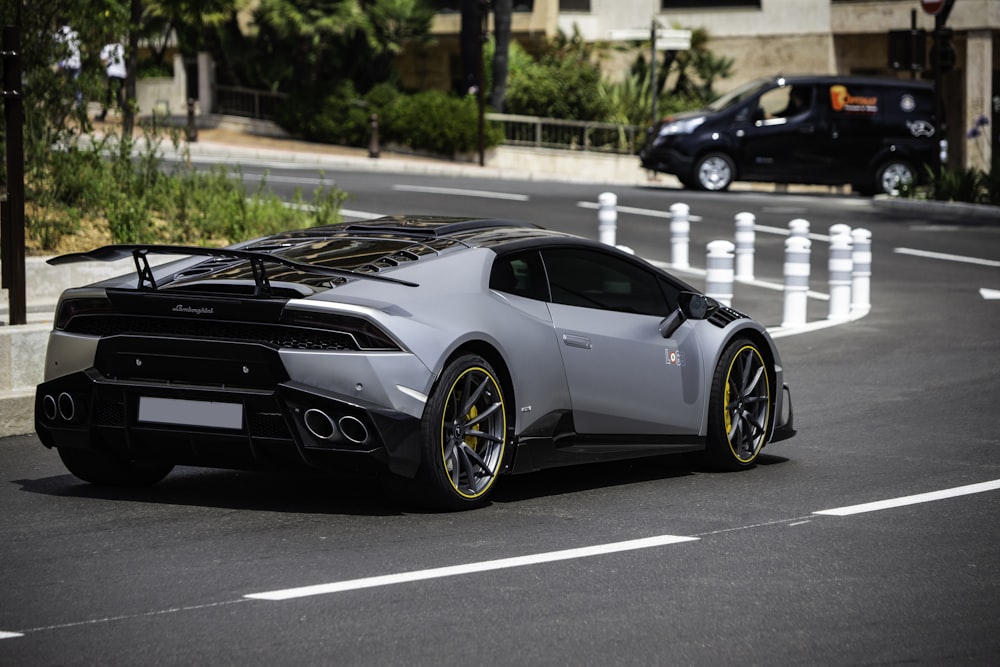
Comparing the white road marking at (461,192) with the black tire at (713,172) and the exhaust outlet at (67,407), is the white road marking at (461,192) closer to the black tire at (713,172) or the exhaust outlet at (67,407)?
the black tire at (713,172)

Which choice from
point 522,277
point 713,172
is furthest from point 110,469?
point 713,172

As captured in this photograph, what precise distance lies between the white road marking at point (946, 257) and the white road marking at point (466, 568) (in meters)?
16.2

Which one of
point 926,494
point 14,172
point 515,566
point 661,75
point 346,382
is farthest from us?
point 661,75

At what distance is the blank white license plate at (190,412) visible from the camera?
738 cm

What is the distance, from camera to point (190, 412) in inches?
293

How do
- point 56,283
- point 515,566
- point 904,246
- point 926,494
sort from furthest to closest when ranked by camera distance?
point 904,246 < point 56,283 < point 926,494 < point 515,566

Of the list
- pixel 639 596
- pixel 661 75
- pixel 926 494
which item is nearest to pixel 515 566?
pixel 639 596

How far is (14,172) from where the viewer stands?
1093 cm

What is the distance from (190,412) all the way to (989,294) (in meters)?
13.4

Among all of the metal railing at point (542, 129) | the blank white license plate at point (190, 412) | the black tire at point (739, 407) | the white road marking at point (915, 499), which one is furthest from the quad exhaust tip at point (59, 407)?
the metal railing at point (542, 129)

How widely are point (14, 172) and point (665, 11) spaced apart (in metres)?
41.5

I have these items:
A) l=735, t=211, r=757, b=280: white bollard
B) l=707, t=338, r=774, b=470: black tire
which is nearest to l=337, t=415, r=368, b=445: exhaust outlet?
l=707, t=338, r=774, b=470: black tire

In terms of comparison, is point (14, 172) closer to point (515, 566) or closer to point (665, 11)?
point (515, 566)

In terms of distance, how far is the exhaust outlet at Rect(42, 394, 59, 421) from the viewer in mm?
7834
